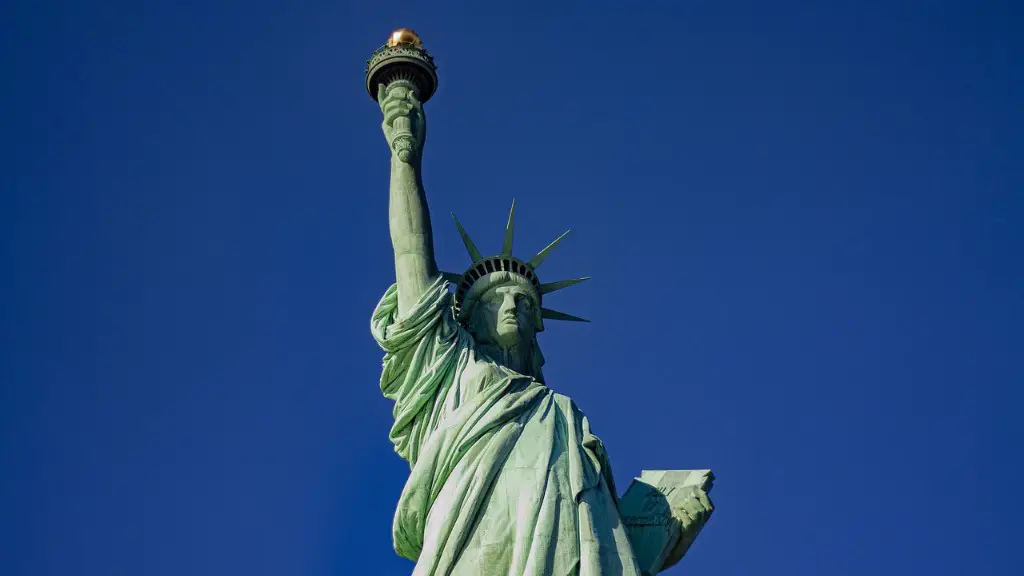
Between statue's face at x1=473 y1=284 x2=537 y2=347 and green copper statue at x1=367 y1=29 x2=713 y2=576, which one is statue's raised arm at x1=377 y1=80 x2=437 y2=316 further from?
statue's face at x1=473 y1=284 x2=537 y2=347

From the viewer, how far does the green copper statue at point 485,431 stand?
63.1 feet

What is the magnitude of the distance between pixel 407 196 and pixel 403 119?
4.25 feet

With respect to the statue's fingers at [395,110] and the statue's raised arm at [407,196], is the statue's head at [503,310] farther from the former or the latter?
the statue's fingers at [395,110]

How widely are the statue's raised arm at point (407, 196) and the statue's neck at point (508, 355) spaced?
1.07 m

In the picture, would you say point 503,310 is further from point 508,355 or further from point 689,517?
point 689,517

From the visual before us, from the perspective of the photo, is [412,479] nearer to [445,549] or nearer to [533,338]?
[445,549]

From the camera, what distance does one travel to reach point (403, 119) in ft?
76.2

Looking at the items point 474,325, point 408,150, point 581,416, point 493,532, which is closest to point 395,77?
point 408,150

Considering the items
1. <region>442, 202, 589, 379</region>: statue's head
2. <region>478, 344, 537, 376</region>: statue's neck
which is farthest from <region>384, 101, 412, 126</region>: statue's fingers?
<region>478, 344, 537, 376</region>: statue's neck

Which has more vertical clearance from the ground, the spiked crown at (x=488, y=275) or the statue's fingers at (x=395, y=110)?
the statue's fingers at (x=395, y=110)

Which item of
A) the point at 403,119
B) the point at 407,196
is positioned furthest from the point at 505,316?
the point at 403,119

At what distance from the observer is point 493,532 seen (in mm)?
19281

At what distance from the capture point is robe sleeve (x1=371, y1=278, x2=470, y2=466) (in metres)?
21.0

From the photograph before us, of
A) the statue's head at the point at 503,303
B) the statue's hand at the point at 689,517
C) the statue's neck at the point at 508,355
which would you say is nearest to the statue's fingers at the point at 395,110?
the statue's head at the point at 503,303
